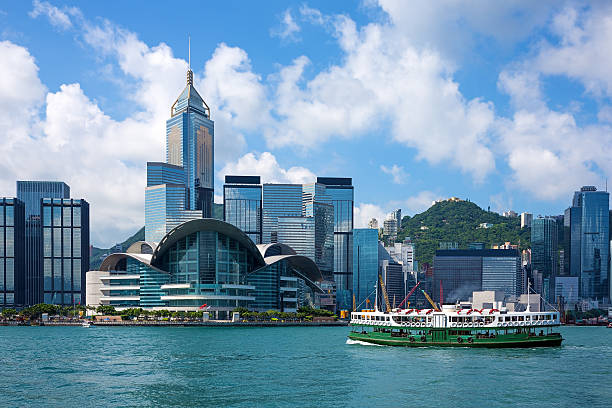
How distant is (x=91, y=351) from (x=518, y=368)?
4666 centimetres

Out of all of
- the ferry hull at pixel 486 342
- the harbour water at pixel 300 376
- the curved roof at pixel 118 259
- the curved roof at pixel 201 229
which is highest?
the curved roof at pixel 201 229

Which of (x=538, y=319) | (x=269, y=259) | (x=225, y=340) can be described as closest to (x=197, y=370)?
(x=225, y=340)

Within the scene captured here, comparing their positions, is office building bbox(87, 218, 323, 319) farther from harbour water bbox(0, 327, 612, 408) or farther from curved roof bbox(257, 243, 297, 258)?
harbour water bbox(0, 327, 612, 408)

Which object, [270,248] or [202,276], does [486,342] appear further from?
[270,248]

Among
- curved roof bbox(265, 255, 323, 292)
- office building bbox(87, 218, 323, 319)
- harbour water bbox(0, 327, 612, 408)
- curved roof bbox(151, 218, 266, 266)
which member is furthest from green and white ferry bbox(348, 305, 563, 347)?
curved roof bbox(265, 255, 323, 292)

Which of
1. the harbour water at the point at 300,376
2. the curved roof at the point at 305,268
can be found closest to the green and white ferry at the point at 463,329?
the harbour water at the point at 300,376

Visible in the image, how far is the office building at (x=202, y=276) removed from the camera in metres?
158

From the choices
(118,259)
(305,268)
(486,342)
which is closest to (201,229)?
(118,259)

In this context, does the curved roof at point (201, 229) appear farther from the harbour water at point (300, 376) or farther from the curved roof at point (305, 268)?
the harbour water at point (300, 376)

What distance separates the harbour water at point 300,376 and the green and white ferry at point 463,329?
1.74 meters

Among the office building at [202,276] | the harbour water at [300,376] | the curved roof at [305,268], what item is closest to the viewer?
the harbour water at [300,376]

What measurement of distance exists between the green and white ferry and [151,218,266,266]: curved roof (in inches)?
2911

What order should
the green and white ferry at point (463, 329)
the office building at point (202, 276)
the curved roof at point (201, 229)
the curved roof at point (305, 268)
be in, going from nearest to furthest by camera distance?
1. the green and white ferry at point (463, 329)
2. the curved roof at point (201, 229)
3. the office building at point (202, 276)
4. the curved roof at point (305, 268)

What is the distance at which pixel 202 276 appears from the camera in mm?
158625
